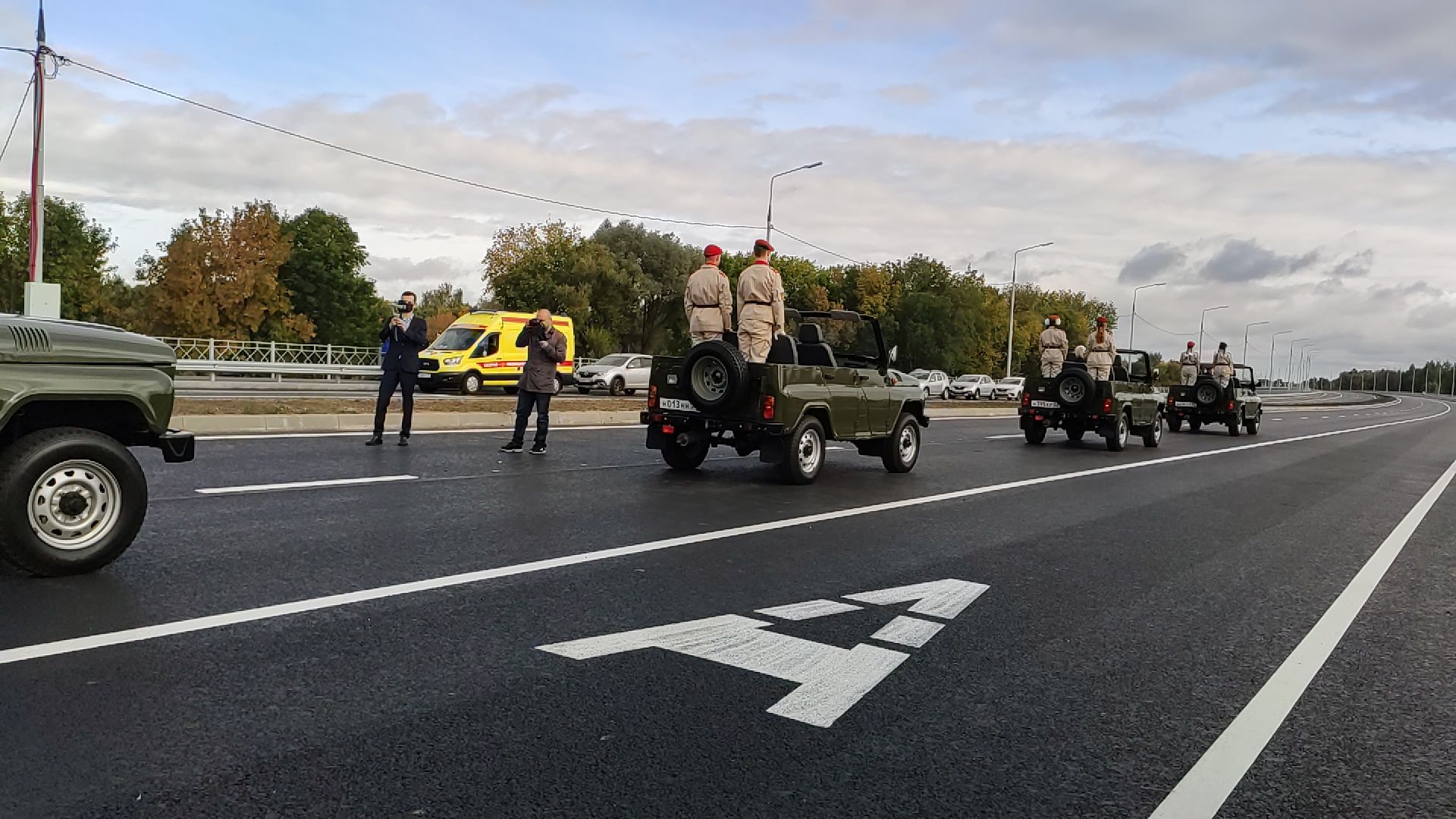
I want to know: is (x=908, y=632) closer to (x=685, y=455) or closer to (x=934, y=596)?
(x=934, y=596)

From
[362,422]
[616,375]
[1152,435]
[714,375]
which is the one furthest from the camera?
[616,375]

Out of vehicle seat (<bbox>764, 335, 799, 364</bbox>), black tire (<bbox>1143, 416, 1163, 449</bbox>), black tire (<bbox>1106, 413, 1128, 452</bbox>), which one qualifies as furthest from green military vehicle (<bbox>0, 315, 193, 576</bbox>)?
black tire (<bbox>1143, 416, 1163, 449</bbox>)

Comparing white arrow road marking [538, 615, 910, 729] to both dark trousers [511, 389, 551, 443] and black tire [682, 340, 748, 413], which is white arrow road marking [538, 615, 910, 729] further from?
dark trousers [511, 389, 551, 443]

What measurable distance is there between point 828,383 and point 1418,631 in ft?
20.0

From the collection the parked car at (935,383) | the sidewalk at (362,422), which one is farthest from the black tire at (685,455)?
the parked car at (935,383)

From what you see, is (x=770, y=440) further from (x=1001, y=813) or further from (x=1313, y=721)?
(x=1001, y=813)

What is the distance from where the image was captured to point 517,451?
12.2 meters

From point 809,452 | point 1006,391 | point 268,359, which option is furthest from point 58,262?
point 809,452

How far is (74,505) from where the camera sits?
5070mm

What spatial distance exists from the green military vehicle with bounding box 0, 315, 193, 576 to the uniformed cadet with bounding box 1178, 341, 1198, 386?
79.5 feet

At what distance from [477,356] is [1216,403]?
19950mm

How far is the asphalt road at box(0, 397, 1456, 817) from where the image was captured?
2.94 m

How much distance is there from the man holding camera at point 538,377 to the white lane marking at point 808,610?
24.4 feet

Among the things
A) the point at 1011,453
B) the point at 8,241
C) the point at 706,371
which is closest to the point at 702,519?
the point at 706,371
